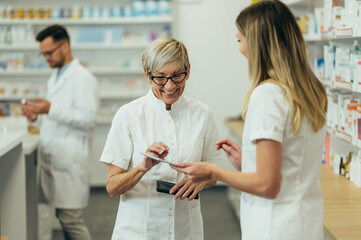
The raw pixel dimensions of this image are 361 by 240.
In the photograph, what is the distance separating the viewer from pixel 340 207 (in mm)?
2254

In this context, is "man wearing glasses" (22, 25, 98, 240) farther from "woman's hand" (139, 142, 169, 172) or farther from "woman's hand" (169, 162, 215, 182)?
"woman's hand" (169, 162, 215, 182)

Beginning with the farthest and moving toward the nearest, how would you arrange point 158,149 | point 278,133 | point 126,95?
1. point 126,95
2. point 158,149
3. point 278,133

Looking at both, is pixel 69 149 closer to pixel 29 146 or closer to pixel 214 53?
pixel 29 146

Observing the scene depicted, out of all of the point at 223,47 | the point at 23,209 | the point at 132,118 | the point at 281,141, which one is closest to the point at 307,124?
the point at 281,141

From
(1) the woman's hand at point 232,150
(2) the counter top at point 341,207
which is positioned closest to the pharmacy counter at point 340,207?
(2) the counter top at point 341,207

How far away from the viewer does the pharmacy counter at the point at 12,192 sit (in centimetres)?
288

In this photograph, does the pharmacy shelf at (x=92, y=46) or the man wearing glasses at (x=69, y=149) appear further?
the pharmacy shelf at (x=92, y=46)

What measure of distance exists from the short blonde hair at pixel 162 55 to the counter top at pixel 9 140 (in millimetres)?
1037

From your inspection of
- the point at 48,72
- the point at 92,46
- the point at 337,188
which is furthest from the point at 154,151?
the point at 48,72

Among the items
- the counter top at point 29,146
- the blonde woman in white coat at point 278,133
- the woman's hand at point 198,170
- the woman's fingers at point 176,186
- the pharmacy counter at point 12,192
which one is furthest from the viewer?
the counter top at point 29,146

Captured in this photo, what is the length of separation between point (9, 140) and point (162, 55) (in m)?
1.27

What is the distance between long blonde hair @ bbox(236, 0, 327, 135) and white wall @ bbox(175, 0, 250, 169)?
4.45 m

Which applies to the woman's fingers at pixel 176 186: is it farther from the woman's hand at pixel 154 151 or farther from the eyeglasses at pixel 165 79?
the eyeglasses at pixel 165 79

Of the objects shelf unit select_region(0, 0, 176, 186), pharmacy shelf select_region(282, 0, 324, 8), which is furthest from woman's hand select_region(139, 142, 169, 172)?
shelf unit select_region(0, 0, 176, 186)
